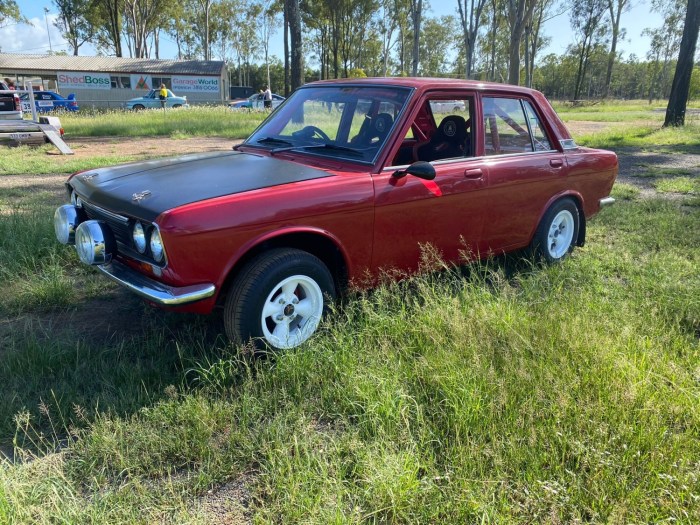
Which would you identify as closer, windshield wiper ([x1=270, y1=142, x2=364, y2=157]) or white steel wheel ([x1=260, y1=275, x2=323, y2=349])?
white steel wheel ([x1=260, y1=275, x2=323, y2=349])

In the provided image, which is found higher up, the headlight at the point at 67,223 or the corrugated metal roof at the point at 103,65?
the corrugated metal roof at the point at 103,65

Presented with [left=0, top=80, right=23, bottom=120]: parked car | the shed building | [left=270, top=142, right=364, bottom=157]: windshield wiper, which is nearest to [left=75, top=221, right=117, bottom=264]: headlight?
[left=270, top=142, right=364, bottom=157]: windshield wiper

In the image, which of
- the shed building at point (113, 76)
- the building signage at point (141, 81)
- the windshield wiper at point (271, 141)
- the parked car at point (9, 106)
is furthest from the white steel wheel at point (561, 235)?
the building signage at point (141, 81)

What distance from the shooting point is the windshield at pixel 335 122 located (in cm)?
374

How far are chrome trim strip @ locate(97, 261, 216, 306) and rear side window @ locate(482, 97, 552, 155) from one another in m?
2.61

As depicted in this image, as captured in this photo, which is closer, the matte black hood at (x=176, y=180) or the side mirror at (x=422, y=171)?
the matte black hood at (x=176, y=180)

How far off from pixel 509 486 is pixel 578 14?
199 ft

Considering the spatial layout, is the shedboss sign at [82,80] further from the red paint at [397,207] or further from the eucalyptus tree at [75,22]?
the red paint at [397,207]

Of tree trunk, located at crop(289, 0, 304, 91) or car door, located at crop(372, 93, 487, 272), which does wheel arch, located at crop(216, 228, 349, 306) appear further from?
tree trunk, located at crop(289, 0, 304, 91)

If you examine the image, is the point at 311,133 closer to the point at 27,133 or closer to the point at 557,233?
the point at 557,233

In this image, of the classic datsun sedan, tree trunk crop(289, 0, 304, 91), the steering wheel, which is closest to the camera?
the classic datsun sedan

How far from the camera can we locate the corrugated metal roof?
1715 inches

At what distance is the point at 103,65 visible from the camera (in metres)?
44.0

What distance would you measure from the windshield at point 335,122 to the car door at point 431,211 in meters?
0.20
